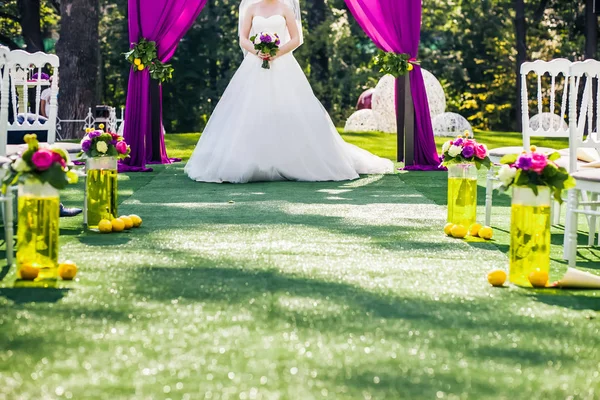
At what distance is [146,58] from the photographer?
10898 mm

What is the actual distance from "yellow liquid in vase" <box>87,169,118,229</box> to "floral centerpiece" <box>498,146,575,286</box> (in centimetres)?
279

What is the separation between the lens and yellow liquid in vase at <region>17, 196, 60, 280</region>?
14.4 ft

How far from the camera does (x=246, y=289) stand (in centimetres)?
418

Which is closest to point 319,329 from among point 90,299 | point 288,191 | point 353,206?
point 90,299

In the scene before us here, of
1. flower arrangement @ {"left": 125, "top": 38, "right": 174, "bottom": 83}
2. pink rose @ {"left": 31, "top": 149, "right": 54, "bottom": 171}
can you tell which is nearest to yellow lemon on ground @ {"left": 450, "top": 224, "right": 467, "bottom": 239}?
pink rose @ {"left": 31, "top": 149, "right": 54, "bottom": 171}

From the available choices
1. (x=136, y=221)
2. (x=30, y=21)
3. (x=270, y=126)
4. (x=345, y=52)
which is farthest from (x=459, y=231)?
(x=345, y=52)

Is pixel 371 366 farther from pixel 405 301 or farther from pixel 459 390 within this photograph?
pixel 405 301

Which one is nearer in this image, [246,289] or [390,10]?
[246,289]

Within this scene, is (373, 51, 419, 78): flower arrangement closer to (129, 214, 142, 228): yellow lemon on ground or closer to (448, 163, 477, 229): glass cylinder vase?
(448, 163, 477, 229): glass cylinder vase

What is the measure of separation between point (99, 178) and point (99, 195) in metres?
0.11

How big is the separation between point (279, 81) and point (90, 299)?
6223 millimetres

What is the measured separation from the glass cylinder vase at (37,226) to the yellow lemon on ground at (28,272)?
7 centimetres

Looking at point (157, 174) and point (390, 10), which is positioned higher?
point (390, 10)

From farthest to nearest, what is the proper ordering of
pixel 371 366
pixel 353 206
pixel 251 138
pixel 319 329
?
1. pixel 251 138
2. pixel 353 206
3. pixel 319 329
4. pixel 371 366
